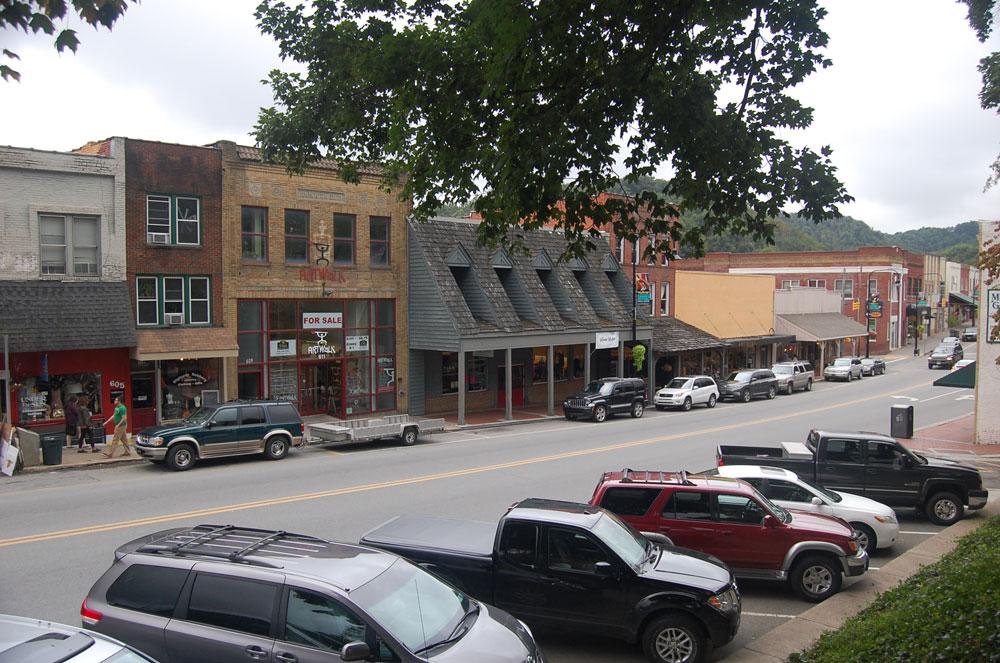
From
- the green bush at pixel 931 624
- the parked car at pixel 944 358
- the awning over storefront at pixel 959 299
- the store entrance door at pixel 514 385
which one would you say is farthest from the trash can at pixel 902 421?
the awning over storefront at pixel 959 299

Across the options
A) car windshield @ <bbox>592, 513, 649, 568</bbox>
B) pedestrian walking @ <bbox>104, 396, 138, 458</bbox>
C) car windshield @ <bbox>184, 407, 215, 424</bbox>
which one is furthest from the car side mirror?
pedestrian walking @ <bbox>104, 396, 138, 458</bbox>

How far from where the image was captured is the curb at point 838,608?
8.80 meters

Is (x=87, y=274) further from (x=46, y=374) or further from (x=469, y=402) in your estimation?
(x=469, y=402)

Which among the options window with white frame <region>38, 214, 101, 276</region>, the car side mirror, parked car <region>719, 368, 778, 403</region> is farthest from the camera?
parked car <region>719, 368, 778, 403</region>

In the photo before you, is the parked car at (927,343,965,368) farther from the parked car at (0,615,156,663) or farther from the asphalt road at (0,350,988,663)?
the parked car at (0,615,156,663)

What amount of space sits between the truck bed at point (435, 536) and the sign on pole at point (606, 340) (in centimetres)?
2641

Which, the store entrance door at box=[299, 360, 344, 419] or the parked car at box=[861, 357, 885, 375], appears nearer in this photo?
the store entrance door at box=[299, 360, 344, 419]

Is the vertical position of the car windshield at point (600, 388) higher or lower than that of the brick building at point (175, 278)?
lower

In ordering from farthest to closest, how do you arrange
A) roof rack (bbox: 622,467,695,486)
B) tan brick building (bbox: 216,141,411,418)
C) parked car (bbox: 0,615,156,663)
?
Result: tan brick building (bbox: 216,141,411,418)
roof rack (bbox: 622,467,695,486)
parked car (bbox: 0,615,156,663)

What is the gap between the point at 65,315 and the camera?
22.3 metres

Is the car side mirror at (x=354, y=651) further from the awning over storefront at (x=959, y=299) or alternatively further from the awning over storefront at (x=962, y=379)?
the awning over storefront at (x=959, y=299)

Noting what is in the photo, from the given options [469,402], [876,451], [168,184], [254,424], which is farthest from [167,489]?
[469,402]

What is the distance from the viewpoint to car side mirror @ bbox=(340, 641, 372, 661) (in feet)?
20.3

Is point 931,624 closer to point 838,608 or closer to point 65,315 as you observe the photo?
point 838,608
